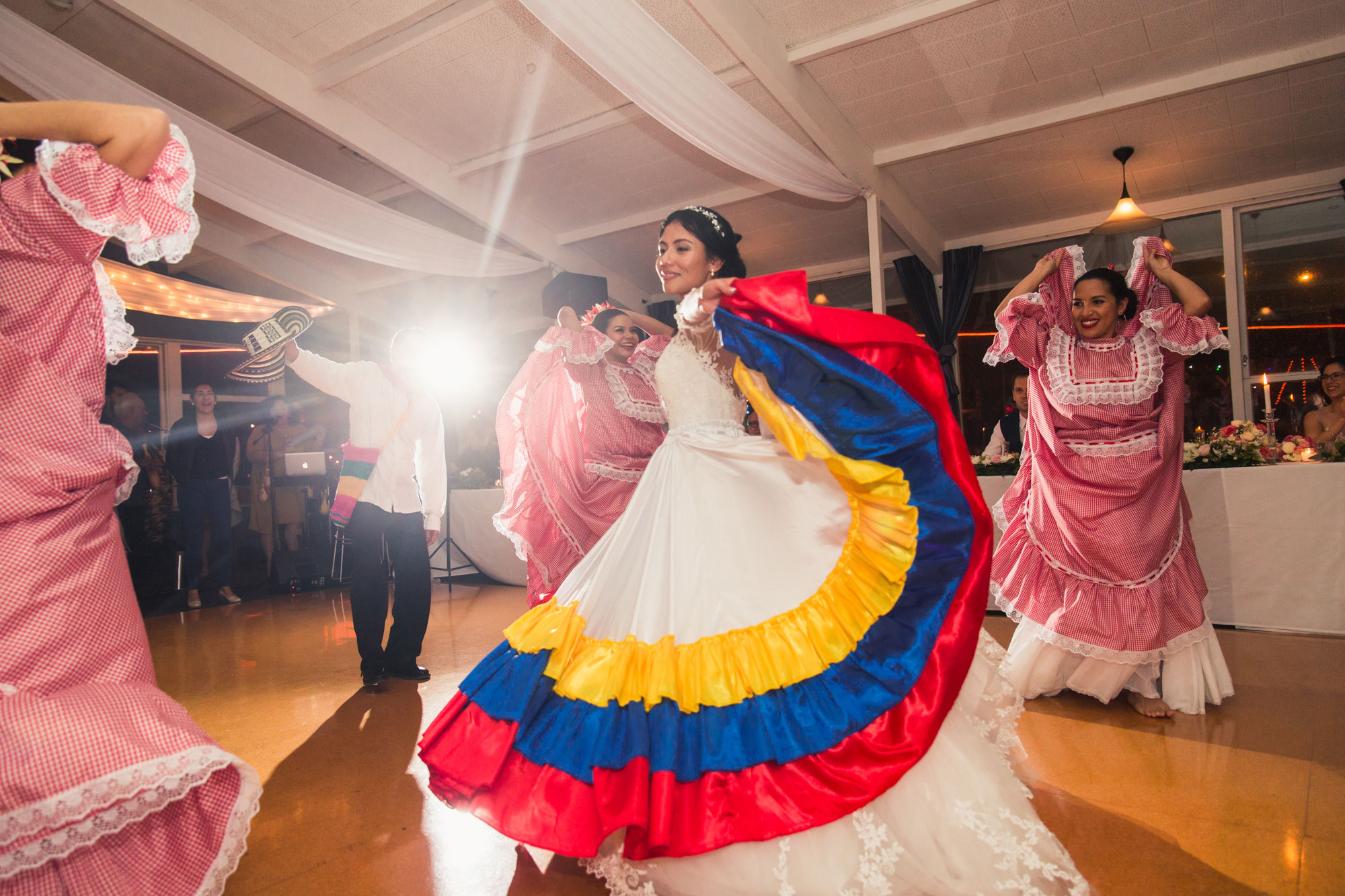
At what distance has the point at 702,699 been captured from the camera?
1560 millimetres

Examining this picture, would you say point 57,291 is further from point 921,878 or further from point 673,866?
point 921,878

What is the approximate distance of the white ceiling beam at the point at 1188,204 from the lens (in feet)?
22.7

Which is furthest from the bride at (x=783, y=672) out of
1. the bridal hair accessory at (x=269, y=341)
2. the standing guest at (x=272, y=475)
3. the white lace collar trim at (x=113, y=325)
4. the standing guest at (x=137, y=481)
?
→ the standing guest at (x=272, y=475)

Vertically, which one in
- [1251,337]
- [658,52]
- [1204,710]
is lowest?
[1204,710]

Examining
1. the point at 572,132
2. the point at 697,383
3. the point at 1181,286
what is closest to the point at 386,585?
the point at 697,383

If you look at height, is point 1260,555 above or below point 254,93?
below

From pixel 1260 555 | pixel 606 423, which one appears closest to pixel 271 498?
pixel 606 423

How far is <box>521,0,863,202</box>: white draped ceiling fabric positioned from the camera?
345 cm

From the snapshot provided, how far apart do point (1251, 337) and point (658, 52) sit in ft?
22.7

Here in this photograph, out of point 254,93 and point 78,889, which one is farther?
point 254,93

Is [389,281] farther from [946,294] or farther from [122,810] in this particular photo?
[122,810]

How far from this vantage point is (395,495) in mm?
3465

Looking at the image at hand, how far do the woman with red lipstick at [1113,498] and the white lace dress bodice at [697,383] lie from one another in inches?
58.9

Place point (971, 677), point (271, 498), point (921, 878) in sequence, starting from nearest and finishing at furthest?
point (921, 878)
point (971, 677)
point (271, 498)
